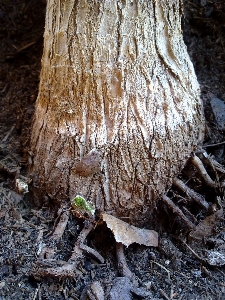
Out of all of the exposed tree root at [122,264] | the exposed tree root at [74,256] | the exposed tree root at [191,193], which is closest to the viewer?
the exposed tree root at [74,256]

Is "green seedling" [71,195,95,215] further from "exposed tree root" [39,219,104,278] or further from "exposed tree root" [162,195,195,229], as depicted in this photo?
"exposed tree root" [162,195,195,229]

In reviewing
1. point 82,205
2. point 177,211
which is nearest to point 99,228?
point 82,205

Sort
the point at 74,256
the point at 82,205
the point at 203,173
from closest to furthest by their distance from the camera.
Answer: the point at 74,256, the point at 82,205, the point at 203,173

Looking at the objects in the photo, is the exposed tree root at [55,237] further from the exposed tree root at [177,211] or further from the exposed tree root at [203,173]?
the exposed tree root at [203,173]

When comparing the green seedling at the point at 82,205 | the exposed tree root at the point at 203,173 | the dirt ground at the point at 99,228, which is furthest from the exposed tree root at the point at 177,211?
the green seedling at the point at 82,205

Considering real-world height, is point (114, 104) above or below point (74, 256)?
above

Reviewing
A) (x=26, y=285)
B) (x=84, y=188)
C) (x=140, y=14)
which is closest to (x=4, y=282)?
(x=26, y=285)

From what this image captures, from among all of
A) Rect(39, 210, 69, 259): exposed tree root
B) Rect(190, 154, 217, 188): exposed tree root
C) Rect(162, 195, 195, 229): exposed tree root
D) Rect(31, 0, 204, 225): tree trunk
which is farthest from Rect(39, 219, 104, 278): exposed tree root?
Rect(190, 154, 217, 188): exposed tree root

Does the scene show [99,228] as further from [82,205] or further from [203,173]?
[203,173]
